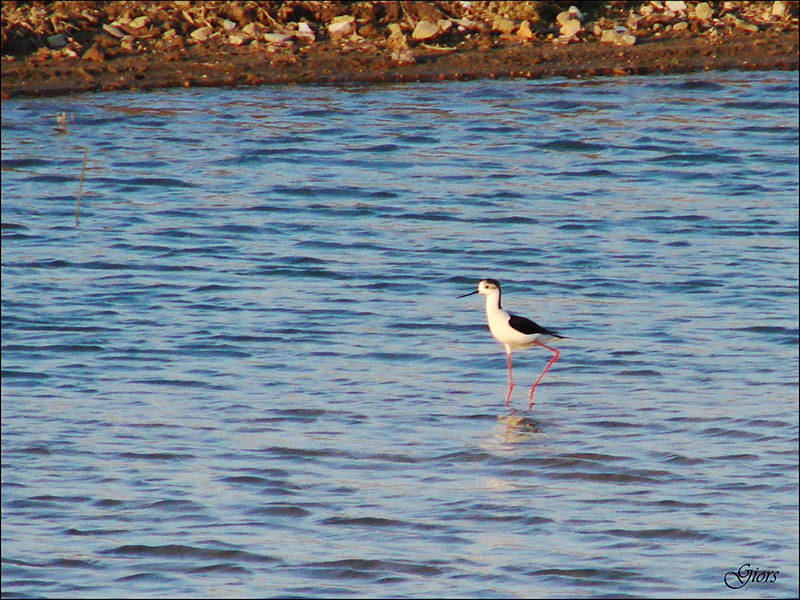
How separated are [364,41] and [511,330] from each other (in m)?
8.48

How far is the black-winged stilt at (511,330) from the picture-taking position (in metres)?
9.04

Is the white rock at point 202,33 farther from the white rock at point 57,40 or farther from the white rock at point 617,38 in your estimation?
the white rock at point 617,38

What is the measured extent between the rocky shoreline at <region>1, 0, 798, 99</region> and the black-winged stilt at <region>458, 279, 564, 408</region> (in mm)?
7298

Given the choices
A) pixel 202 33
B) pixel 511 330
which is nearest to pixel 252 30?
pixel 202 33

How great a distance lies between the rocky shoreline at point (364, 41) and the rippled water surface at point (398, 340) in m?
0.29

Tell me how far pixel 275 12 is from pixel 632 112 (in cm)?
462

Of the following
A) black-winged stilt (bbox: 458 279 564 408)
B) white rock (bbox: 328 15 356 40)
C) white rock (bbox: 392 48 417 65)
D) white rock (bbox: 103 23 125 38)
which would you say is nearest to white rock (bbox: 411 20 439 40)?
white rock (bbox: 392 48 417 65)

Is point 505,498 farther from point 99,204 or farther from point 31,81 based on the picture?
point 31,81

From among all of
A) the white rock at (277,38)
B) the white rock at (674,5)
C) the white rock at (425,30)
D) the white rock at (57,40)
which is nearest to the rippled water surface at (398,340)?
the white rock at (277,38)

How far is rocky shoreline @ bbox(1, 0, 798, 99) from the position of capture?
625 inches

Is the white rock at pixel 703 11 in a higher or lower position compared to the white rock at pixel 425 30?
higher

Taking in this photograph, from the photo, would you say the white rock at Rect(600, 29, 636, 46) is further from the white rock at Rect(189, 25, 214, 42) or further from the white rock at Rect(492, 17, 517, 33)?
the white rock at Rect(189, 25, 214, 42)

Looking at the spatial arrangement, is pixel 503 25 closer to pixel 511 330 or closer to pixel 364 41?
pixel 364 41

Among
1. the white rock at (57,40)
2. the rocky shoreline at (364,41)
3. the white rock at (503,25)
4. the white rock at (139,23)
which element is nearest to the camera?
the rocky shoreline at (364,41)
